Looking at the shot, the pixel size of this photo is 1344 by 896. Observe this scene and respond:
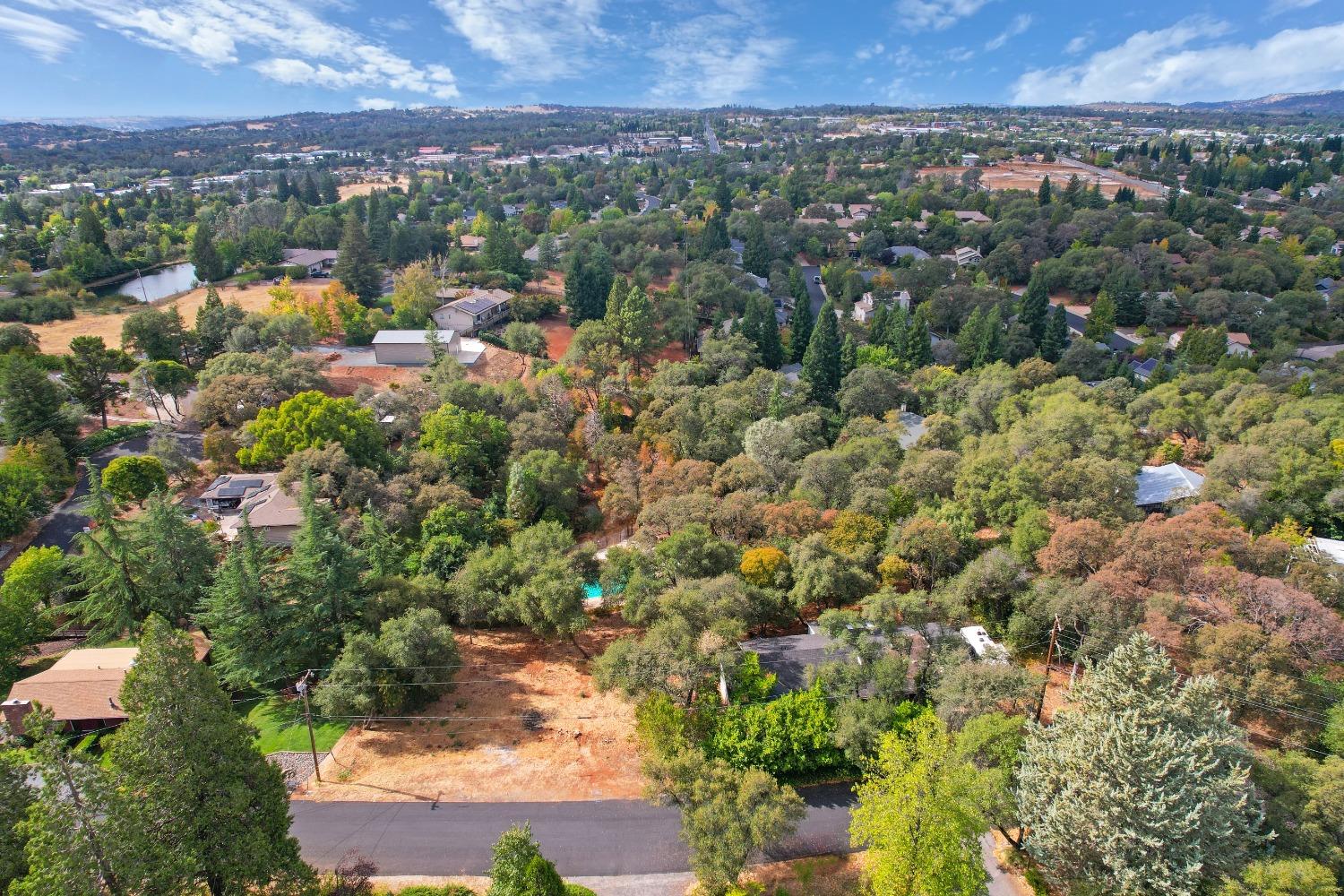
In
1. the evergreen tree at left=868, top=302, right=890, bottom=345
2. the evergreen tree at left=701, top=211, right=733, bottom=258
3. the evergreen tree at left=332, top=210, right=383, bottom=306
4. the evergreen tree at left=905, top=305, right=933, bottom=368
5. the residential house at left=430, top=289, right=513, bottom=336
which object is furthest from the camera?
the evergreen tree at left=701, top=211, right=733, bottom=258

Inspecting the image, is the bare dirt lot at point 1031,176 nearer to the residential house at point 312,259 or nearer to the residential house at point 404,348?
the residential house at point 312,259

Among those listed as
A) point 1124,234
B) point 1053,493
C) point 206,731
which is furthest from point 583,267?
point 1124,234

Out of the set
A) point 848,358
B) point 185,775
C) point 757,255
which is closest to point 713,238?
point 757,255

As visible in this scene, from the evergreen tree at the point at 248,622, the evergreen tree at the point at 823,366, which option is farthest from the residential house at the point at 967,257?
the evergreen tree at the point at 248,622

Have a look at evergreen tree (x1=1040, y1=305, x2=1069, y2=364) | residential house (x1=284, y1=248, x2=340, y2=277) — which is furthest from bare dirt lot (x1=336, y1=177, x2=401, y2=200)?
evergreen tree (x1=1040, y1=305, x2=1069, y2=364)

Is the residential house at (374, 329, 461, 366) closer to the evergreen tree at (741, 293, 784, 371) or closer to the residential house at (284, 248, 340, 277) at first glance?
the evergreen tree at (741, 293, 784, 371)

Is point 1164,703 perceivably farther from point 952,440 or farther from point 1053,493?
point 952,440
